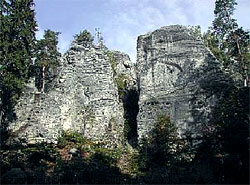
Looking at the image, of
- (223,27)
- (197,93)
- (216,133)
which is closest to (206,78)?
(197,93)

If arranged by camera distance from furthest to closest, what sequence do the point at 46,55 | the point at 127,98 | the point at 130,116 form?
the point at 46,55 < the point at 127,98 < the point at 130,116

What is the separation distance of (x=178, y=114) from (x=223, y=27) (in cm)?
845

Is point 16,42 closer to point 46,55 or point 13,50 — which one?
point 13,50

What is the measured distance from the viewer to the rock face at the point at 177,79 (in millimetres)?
20156

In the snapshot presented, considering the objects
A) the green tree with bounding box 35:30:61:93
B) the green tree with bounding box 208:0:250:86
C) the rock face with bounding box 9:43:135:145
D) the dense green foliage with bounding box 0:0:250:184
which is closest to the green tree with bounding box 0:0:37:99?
the dense green foliage with bounding box 0:0:250:184

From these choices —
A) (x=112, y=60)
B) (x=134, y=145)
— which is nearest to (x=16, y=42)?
(x=112, y=60)

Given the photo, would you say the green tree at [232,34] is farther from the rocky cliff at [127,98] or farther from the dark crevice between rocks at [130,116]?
the dark crevice between rocks at [130,116]

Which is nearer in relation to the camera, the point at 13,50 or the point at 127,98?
the point at 13,50

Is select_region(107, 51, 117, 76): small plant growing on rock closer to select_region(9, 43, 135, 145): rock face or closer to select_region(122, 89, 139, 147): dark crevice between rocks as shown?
select_region(122, 89, 139, 147): dark crevice between rocks

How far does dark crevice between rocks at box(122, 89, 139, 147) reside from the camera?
23.0 metres

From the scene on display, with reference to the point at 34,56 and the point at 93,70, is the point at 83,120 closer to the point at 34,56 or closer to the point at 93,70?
the point at 93,70

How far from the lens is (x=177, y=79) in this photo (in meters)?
21.9

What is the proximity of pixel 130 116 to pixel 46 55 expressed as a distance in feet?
32.9

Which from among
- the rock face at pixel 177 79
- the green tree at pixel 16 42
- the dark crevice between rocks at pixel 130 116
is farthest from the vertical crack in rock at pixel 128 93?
Result: the green tree at pixel 16 42
